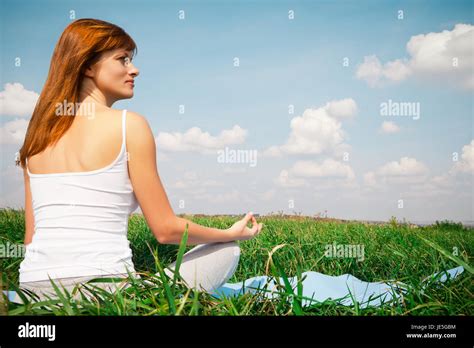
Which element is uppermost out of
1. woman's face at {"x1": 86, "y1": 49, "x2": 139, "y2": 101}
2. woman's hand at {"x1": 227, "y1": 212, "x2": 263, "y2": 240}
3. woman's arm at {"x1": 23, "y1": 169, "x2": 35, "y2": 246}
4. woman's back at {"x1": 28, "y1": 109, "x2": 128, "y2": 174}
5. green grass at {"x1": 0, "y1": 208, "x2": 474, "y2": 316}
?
woman's face at {"x1": 86, "y1": 49, "x2": 139, "y2": 101}

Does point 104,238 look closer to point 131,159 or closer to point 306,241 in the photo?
point 131,159

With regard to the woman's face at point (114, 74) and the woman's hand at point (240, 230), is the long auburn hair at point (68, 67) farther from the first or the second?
the woman's hand at point (240, 230)

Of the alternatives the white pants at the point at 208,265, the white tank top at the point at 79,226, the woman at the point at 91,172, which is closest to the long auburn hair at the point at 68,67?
the woman at the point at 91,172

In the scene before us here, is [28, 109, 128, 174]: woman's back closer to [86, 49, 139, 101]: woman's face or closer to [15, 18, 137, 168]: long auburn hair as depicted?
[15, 18, 137, 168]: long auburn hair

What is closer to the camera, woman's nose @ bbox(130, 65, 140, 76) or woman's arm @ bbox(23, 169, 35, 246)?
woman's nose @ bbox(130, 65, 140, 76)

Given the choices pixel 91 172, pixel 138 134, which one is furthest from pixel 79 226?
pixel 138 134

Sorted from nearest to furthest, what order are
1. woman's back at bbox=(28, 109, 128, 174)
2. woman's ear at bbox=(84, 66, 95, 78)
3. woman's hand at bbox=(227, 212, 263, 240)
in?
1. woman's back at bbox=(28, 109, 128, 174)
2. woman's ear at bbox=(84, 66, 95, 78)
3. woman's hand at bbox=(227, 212, 263, 240)

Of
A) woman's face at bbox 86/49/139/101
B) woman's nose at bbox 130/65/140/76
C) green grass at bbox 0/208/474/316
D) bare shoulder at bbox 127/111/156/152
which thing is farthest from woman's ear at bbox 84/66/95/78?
green grass at bbox 0/208/474/316

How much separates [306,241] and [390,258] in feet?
1.85

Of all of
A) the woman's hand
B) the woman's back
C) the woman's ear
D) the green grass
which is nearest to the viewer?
the green grass

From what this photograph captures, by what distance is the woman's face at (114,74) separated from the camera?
5.55 ft

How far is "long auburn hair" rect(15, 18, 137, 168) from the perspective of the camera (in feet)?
5.40
